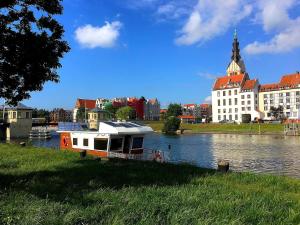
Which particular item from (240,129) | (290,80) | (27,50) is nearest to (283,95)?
(290,80)

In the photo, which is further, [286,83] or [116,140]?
[286,83]

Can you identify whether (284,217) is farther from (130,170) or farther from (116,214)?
(130,170)

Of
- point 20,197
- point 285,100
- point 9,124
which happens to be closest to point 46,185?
point 20,197

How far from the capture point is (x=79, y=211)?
10250mm

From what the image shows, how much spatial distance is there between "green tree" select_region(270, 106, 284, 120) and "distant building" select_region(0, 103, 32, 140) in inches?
4122

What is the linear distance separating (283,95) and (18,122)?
11790cm

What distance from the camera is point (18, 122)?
119 meters

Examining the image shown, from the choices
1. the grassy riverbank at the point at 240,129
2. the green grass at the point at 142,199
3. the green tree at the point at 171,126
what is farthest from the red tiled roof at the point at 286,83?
the green grass at the point at 142,199

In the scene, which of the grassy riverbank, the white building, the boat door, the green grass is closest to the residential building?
the white building

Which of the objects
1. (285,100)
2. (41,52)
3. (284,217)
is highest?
(285,100)

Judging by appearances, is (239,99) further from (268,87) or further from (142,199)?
(142,199)

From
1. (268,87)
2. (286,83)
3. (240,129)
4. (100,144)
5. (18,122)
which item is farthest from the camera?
(268,87)

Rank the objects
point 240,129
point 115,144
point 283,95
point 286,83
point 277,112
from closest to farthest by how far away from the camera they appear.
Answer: point 115,144
point 240,129
point 277,112
point 283,95
point 286,83

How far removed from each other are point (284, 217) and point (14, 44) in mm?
10990
